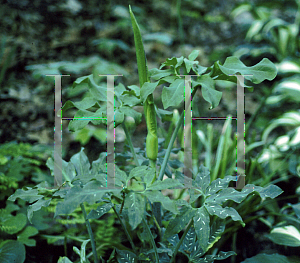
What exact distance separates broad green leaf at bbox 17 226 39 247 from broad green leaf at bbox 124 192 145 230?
47 centimetres

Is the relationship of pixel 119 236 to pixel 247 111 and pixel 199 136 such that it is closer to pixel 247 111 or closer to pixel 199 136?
pixel 199 136

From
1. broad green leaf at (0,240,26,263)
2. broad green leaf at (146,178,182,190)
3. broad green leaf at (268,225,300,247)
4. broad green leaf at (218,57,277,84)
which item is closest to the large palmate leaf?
broad green leaf at (218,57,277,84)

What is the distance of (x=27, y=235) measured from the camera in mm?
683

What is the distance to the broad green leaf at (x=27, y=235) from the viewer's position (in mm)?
666

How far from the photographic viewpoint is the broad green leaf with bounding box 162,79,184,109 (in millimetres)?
416

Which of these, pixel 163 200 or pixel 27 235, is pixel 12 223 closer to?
pixel 27 235

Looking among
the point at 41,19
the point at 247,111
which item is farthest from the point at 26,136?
the point at 247,111

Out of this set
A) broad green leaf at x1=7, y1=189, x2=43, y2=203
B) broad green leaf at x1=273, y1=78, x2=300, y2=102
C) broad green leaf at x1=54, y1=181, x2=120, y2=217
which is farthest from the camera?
broad green leaf at x1=273, y1=78, x2=300, y2=102

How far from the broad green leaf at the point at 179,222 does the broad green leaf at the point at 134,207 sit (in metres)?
0.07

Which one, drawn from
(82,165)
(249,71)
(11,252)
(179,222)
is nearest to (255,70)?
(249,71)

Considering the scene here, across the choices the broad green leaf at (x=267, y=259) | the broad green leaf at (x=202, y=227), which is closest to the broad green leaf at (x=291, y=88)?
the broad green leaf at (x=267, y=259)

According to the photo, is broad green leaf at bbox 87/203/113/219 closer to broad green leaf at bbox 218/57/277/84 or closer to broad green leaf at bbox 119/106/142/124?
broad green leaf at bbox 119/106/142/124

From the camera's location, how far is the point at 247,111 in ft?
5.62

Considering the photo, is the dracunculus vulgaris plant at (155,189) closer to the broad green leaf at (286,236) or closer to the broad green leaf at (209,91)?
the broad green leaf at (209,91)
